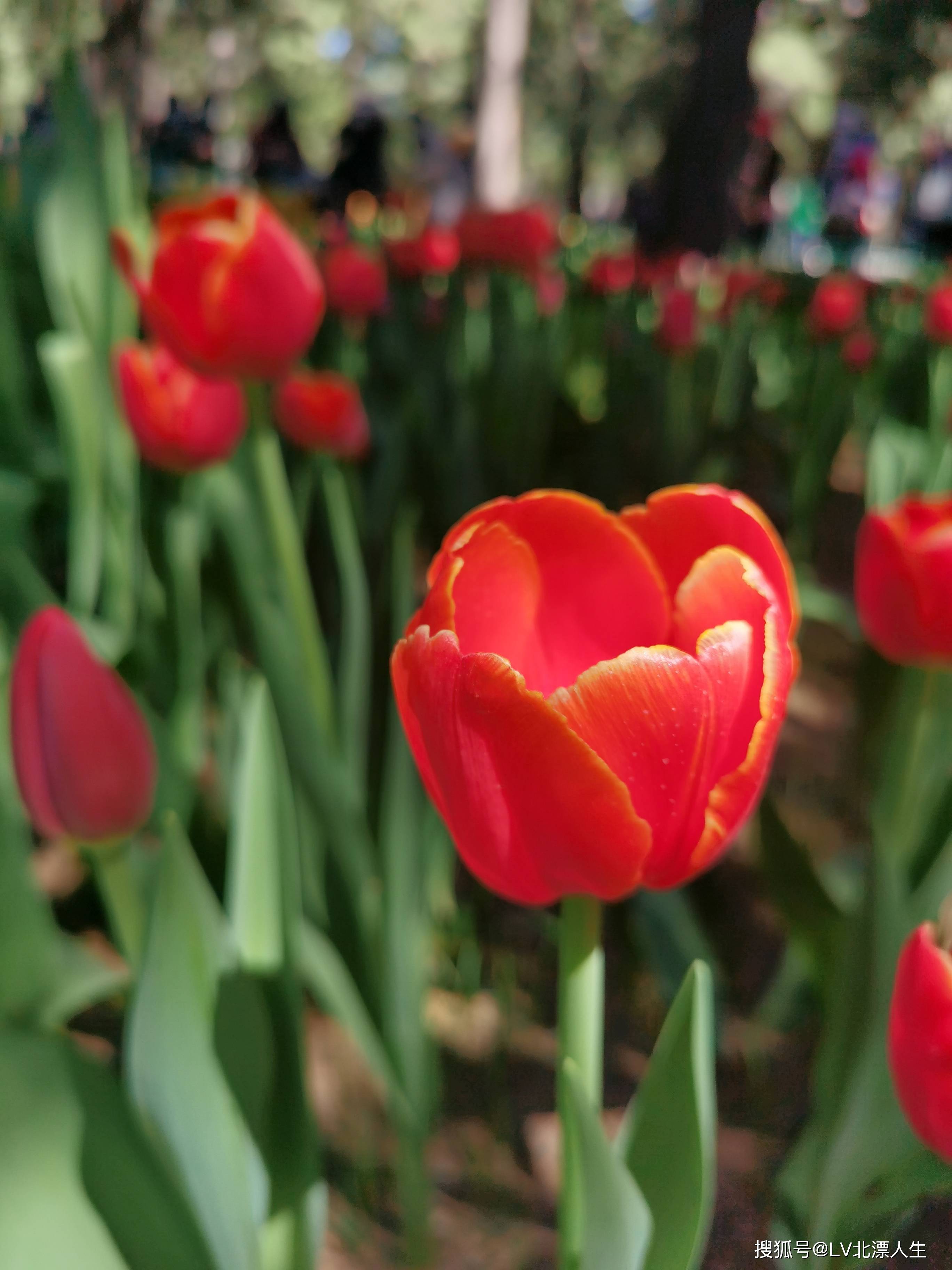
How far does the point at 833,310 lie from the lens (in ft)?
7.34

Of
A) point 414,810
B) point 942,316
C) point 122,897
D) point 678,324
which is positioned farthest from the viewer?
point 678,324

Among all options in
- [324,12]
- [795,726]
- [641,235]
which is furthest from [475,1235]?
[324,12]

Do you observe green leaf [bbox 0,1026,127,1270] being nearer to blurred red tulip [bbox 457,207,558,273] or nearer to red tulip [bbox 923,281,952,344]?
red tulip [bbox 923,281,952,344]

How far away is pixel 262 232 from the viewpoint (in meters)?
0.77

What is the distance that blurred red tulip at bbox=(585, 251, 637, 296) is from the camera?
8.92 feet

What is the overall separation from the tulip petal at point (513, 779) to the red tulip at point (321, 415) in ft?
2.71

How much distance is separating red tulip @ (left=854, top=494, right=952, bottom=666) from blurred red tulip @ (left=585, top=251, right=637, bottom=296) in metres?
2.23

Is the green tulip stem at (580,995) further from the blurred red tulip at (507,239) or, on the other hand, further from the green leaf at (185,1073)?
the blurred red tulip at (507,239)

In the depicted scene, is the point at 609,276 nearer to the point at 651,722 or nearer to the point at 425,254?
the point at 425,254

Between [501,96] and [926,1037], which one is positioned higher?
[501,96]

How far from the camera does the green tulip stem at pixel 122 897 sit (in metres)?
0.57

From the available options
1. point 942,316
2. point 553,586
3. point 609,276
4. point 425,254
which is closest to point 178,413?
point 553,586

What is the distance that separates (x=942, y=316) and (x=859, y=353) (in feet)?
1.17

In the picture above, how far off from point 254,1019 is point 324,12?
19.7 metres
